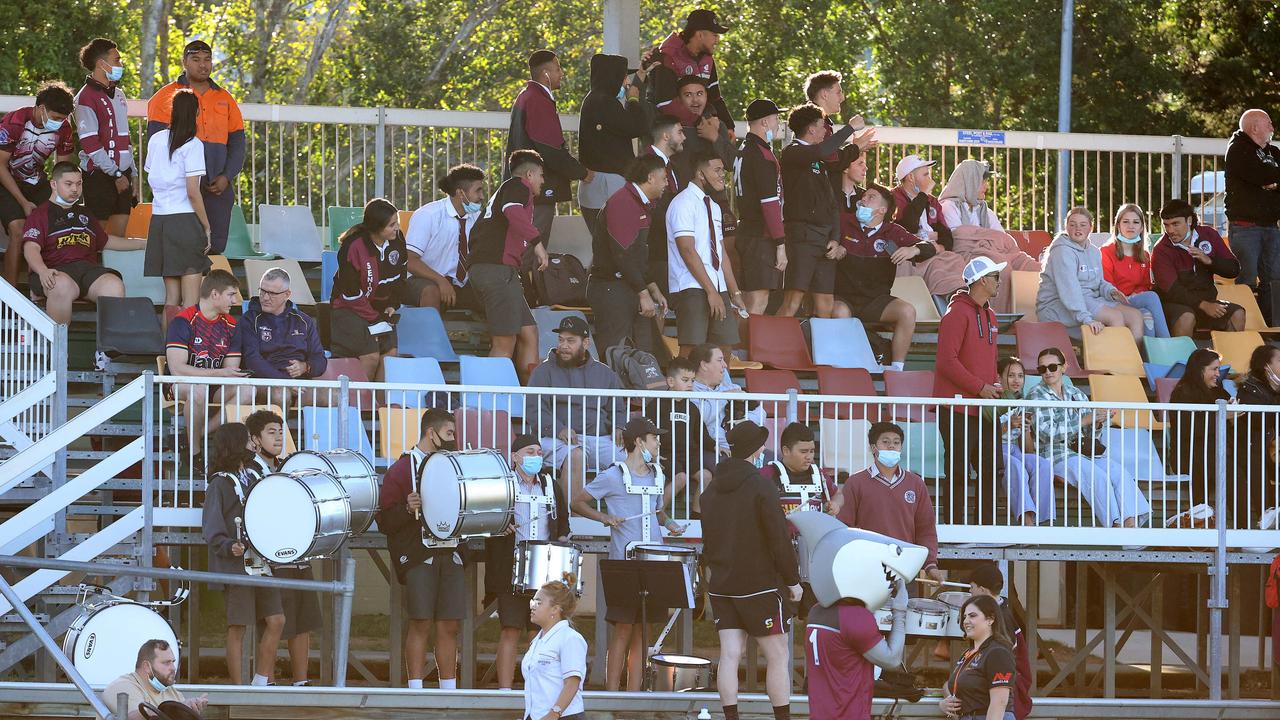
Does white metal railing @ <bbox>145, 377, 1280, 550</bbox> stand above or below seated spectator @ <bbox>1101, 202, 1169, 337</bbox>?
below

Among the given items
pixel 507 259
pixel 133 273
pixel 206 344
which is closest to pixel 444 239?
pixel 507 259

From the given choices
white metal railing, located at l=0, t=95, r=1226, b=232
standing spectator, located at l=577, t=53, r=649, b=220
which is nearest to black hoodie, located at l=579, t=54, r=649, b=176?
standing spectator, located at l=577, t=53, r=649, b=220

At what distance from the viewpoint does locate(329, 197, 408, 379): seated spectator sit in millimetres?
12914

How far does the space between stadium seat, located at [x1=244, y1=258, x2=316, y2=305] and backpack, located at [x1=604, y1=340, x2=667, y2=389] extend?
265 centimetres

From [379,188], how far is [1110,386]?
20.7ft

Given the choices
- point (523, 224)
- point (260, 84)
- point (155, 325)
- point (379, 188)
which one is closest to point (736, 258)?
point (523, 224)

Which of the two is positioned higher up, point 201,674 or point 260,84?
point 260,84

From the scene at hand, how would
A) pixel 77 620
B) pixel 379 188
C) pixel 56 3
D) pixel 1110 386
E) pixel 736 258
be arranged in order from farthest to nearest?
1. pixel 56 3
2. pixel 379 188
3. pixel 736 258
4. pixel 1110 386
5. pixel 77 620

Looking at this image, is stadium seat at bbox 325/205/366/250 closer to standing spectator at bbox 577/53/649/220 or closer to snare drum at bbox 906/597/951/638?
standing spectator at bbox 577/53/649/220

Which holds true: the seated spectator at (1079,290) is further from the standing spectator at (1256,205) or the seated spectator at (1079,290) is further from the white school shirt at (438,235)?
the white school shirt at (438,235)

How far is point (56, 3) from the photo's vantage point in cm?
2775

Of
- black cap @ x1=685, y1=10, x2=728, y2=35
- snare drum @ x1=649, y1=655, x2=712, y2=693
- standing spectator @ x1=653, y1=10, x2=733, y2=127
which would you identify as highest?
black cap @ x1=685, y1=10, x2=728, y2=35

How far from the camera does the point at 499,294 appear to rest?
1325 cm

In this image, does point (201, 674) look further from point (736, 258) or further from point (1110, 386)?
point (1110, 386)
